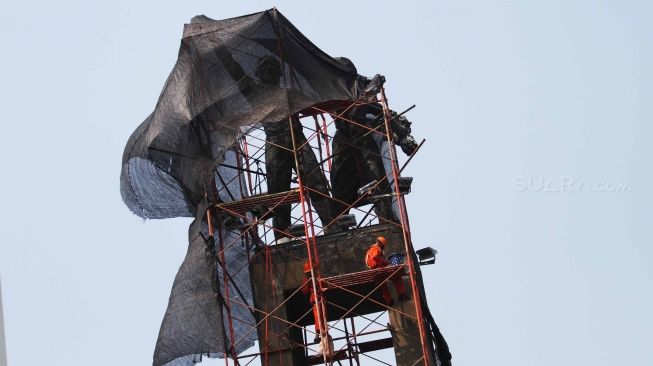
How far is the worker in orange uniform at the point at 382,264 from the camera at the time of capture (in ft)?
112

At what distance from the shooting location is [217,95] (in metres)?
36.0

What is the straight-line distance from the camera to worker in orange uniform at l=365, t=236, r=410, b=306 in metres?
34.0

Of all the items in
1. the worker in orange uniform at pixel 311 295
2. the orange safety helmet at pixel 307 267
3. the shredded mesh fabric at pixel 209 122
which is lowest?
the worker in orange uniform at pixel 311 295

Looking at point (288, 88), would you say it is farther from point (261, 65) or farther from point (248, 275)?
point (248, 275)

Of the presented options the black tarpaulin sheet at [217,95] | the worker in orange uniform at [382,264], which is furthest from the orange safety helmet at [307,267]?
the black tarpaulin sheet at [217,95]

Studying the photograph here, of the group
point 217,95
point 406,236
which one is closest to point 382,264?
point 406,236

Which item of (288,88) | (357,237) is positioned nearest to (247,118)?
(288,88)

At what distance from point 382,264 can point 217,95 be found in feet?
17.3

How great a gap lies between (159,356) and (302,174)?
4.95 m

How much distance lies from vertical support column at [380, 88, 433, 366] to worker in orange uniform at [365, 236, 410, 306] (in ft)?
0.77

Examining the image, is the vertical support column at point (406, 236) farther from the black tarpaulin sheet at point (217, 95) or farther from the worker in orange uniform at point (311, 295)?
the worker in orange uniform at point (311, 295)

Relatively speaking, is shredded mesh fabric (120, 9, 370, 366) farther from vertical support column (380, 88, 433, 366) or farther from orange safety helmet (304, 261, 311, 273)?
orange safety helmet (304, 261, 311, 273)

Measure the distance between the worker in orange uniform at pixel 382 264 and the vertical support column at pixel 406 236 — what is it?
24 cm

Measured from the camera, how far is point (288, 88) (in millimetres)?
36062
